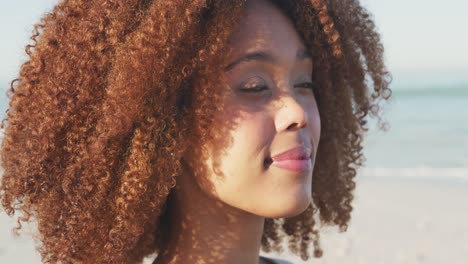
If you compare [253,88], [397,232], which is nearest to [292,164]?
[253,88]

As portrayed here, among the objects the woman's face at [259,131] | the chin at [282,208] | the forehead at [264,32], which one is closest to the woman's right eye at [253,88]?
the woman's face at [259,131]

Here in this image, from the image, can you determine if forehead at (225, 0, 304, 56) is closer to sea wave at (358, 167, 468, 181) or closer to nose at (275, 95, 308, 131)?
nose at (275, 95, 308, 131)

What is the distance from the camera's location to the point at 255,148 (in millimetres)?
2336

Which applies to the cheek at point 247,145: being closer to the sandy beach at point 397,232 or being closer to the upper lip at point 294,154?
the upper lip at point 294,154

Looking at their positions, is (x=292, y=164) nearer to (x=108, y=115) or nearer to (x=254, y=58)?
(x=254, y=58)

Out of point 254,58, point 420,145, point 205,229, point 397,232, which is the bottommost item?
point 205,229

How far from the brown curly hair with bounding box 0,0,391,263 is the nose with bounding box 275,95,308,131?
0.20 metres

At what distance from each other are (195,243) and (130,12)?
75 cm

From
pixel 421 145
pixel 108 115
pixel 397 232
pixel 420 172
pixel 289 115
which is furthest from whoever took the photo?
pixel 421 145

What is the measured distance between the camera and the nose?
236 centimetres

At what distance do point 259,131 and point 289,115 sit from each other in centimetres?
10

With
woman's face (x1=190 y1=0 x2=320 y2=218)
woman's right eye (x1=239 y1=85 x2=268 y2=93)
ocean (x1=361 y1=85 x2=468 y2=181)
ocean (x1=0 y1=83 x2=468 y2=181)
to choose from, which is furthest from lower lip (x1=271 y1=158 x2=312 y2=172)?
ocean (x1=361 y1=85 x2=468 y2=181)

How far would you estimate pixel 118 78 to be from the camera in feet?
7.37

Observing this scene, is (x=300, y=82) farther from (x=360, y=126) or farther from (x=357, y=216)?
(x=357, y=216)
